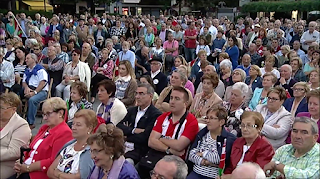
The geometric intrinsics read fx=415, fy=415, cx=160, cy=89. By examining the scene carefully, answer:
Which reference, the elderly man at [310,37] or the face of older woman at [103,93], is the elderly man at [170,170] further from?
the elderly man at [310,37]

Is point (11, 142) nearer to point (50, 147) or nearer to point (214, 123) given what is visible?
point (50, 147)

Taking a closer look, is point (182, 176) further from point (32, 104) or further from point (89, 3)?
point (89, 3)

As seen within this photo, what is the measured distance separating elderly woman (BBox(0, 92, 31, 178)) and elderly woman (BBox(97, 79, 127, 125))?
1.13m

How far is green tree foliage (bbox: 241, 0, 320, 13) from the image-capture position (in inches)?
929

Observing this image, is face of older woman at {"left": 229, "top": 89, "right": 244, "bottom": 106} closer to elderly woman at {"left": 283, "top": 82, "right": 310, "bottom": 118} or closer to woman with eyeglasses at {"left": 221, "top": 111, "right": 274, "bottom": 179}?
elderly woman at {"left": 283, "top": 82, "right": 310, "bottom": 118}

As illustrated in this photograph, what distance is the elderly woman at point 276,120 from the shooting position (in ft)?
14.7

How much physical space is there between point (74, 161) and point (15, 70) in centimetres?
545

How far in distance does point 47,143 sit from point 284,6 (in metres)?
24.2

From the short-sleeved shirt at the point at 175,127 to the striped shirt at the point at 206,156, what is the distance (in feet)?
0.69

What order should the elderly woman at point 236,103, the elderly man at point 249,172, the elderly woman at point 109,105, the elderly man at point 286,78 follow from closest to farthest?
the elderly man at point 249,172, the elderly woman at point 236,103, the elderly woman at point 109,105, the elderly man at point 286,78

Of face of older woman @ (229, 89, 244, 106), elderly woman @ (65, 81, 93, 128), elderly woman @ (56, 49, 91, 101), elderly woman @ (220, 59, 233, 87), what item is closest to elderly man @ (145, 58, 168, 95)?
elderly woman @ (220, 59, 233, 87)

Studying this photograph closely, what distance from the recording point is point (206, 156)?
13.0 ft

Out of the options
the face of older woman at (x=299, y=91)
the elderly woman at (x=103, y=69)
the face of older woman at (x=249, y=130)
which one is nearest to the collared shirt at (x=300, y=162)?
the face of older woman at (x=249, y=130)

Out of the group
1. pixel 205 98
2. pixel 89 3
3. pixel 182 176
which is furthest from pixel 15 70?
pixel 89 3
